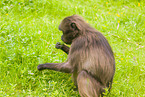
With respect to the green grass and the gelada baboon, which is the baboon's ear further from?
the green grass

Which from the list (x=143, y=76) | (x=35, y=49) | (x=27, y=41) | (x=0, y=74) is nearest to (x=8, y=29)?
(x=27, y=41)

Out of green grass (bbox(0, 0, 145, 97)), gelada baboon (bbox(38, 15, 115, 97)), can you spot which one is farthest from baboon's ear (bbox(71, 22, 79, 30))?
green grass (bbox(0, 0, 145, 97))

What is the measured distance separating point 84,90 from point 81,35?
1.16 metres

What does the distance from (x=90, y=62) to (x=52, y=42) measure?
2.16m

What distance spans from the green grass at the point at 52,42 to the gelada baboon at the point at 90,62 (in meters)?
0.49

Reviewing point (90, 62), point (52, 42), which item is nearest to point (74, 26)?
point (90, 62)

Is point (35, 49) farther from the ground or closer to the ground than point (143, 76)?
farther from the ground

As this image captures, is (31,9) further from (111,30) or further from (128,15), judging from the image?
(128,15)

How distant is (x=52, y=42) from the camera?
6.16m

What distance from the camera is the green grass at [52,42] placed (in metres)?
4.86

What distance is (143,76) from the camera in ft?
18.1

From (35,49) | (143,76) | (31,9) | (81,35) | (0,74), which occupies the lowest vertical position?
(143,76)

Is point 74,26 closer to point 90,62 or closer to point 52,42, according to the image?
point 90,62

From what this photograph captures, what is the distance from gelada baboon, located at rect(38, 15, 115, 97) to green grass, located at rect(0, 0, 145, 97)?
1.62ft
